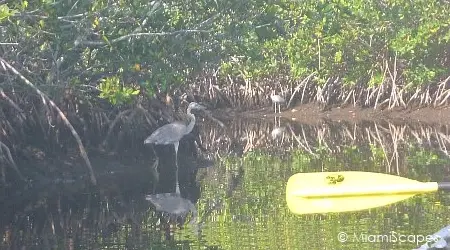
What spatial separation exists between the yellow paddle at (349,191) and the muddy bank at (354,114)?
1166cm

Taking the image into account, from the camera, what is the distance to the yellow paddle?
29.7 ft

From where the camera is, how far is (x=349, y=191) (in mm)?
9062

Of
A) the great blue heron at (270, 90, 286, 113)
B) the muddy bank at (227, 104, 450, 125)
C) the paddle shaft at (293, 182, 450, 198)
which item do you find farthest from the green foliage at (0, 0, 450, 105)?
the great blue heron at (270, 90, 286, 113)

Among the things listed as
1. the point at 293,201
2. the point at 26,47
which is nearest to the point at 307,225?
the point at 293,201

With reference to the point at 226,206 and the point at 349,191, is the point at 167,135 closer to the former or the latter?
the point at 226,206

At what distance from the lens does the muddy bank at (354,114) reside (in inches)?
859

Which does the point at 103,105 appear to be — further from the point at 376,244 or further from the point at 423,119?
the point at 423,119

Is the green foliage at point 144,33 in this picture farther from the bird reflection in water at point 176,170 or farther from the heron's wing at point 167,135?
the bird reflection in water at point 176,170

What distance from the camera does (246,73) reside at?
24016 mm

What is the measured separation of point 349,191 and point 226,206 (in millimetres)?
1602

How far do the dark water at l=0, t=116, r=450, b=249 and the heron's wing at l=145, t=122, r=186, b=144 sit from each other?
0.33 meters

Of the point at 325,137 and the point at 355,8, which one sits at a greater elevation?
the point at 355,8

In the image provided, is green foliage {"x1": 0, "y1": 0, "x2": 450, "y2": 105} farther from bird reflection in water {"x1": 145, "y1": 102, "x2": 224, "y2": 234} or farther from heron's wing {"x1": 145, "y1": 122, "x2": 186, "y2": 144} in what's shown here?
bird reflection in water {"x1": 145, "y1": 102, "x2": 224, "y2": 234}

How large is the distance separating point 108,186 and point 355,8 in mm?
11491
